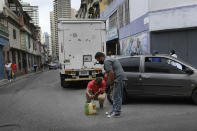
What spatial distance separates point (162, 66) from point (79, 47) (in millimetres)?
4885

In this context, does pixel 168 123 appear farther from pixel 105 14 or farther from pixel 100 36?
pixel 105 14

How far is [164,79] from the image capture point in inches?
235

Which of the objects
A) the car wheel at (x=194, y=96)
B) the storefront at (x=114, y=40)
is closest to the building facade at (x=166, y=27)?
the storefront at (x=114, y=40)

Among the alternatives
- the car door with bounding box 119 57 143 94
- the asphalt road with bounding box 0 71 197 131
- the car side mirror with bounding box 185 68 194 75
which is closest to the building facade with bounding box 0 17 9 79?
the asphalt road with bounding box 0 71 197 131

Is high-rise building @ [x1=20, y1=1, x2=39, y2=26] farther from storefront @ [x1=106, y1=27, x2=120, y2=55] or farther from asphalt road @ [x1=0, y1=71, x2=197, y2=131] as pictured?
asphalt road @ [x1=0, y1=71, x2=197, y2=131]

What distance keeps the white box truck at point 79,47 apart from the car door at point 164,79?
4.08 m

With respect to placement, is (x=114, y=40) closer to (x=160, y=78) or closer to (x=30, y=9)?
(x=160, y=78)

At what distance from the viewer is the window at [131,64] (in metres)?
6.26

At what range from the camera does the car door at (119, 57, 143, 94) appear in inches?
241

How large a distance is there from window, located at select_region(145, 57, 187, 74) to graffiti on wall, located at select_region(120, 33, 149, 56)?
6542 millimetres

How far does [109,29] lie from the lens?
2606 centimetres

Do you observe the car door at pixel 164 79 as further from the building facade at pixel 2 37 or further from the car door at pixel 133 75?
the building facade at pixel 2 37

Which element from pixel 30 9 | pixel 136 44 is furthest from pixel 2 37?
pixel 30 9

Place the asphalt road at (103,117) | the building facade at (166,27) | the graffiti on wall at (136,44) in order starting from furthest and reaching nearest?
the graffiti on wall at (136,44)
the building facade at (166,27)
the asphalt road at (103,117)
